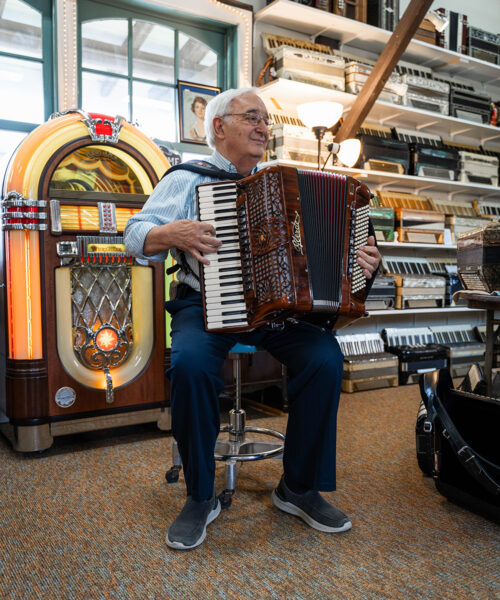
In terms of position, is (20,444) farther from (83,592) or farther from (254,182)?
(254,182)

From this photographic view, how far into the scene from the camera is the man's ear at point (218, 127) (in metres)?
1.96

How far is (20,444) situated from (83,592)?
3.71 feet

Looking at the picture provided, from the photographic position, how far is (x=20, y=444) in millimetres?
2277

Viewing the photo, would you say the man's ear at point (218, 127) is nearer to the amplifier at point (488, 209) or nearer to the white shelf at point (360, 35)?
the white shelf at point (360, 35)

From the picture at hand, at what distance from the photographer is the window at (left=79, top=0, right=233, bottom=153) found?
3.17 metres

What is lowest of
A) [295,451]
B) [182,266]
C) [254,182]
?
[295,451]

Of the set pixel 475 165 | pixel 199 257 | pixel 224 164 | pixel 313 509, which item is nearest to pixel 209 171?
pixel 224 164

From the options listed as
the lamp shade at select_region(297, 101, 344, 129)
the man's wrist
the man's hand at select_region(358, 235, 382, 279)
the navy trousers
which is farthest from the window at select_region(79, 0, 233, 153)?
the man's hand at select_region(358, 235, 382, 279)

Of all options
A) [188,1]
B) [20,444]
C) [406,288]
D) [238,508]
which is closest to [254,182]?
[238,508]

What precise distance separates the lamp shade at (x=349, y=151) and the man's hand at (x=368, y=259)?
1896 millimetres

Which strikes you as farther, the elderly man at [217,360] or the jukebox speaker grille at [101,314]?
the jukebox speaker grille at [101,314]

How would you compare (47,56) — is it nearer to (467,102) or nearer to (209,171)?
(209,171)

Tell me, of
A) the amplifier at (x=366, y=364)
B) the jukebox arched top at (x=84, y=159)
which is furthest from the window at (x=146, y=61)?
the amplifier at (x=366, y=364)

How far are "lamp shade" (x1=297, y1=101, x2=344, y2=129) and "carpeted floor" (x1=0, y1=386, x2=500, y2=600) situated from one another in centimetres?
198
